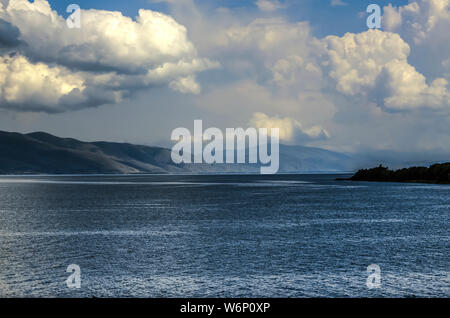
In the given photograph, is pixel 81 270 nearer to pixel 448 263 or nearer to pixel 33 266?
pixel 33 266

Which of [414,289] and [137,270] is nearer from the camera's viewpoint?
[414,289]

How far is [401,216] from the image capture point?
76.3 meters

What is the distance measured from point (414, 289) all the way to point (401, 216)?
51725 mm

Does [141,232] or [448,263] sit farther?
[141,232]

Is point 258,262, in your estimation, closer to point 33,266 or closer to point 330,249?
point 330,249

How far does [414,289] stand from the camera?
1103 inches
